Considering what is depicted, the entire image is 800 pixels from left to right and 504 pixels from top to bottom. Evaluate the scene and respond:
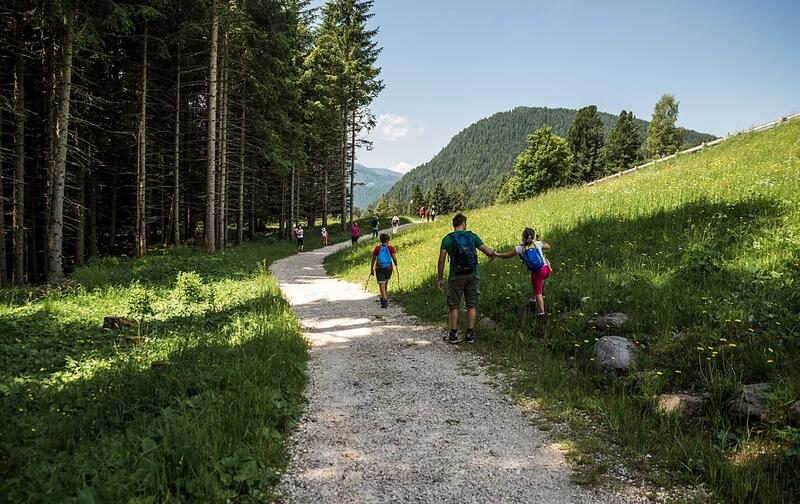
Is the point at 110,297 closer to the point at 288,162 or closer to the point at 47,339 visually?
the point at 47,339

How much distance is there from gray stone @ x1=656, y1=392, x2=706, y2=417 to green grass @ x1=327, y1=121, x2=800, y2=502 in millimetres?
97

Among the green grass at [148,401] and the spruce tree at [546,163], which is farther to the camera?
the spruce tree at [546,163]

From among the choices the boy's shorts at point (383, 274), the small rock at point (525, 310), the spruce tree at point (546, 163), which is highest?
the spruce tree at point (546, 163)

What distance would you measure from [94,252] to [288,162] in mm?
11363

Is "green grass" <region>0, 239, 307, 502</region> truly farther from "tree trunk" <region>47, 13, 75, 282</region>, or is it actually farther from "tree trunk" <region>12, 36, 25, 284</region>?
"tree trunk" <region>12, 36, 25, 284</region>

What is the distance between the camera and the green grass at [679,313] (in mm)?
3885

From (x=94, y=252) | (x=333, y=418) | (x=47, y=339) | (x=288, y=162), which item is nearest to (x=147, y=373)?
(x=333, y=418)

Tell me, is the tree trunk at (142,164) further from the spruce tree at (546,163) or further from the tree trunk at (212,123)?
the spruce tree at (546,163)

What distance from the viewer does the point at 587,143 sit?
61.9 m


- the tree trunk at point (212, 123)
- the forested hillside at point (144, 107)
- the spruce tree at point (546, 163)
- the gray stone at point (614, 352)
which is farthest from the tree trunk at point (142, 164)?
the spruce tree at point (546, 163)

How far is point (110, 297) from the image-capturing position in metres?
10.3

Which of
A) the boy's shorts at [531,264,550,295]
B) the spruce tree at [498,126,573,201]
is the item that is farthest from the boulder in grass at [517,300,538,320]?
the spruce tree at [498,126,573,201]

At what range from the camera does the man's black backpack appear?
24.6 feet

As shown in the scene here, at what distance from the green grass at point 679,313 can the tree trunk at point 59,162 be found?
33.8 feet
